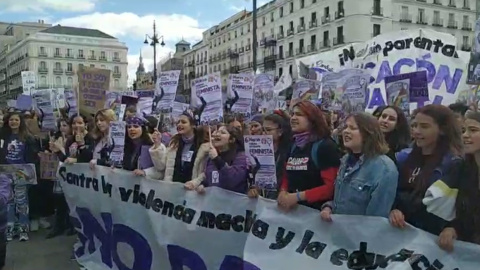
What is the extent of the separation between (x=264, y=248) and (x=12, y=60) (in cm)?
12691

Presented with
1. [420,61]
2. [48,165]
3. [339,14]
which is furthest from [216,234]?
[339,14]

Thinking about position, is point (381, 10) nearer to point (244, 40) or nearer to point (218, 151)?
→ point (244, 40)

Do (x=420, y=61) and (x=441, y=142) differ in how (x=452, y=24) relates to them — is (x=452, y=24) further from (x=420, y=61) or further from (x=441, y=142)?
(x=441, y=142)

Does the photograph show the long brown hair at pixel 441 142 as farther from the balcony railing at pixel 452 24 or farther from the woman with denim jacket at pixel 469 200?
the balcony railing at pixel 452 24

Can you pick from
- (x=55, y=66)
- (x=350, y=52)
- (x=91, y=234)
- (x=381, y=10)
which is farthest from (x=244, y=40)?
(x=91, y=234)

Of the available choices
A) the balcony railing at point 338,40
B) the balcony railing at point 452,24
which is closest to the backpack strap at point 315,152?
the balcony railing at point 338,40

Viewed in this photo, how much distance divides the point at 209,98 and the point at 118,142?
1.03 meters

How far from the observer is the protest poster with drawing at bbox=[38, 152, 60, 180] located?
7125 mm

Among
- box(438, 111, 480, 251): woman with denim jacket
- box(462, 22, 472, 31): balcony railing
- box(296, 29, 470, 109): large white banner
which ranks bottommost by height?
box(438, 111, 480, 251): woman with denim jacket

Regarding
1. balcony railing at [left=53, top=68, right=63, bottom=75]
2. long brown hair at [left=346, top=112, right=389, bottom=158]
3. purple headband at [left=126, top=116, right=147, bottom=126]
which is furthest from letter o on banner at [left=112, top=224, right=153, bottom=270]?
balcony railing at [left=53, top=68, right=63, bottom=75]

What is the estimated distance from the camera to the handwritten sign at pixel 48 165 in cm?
713

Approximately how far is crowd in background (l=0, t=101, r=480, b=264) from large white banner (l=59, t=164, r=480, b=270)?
10 centimetres

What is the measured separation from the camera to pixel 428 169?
320 cm

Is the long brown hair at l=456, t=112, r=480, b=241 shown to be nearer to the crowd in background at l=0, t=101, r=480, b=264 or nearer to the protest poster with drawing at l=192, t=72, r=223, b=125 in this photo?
the crowd in background at l=0, t=101, r=480, b=264
